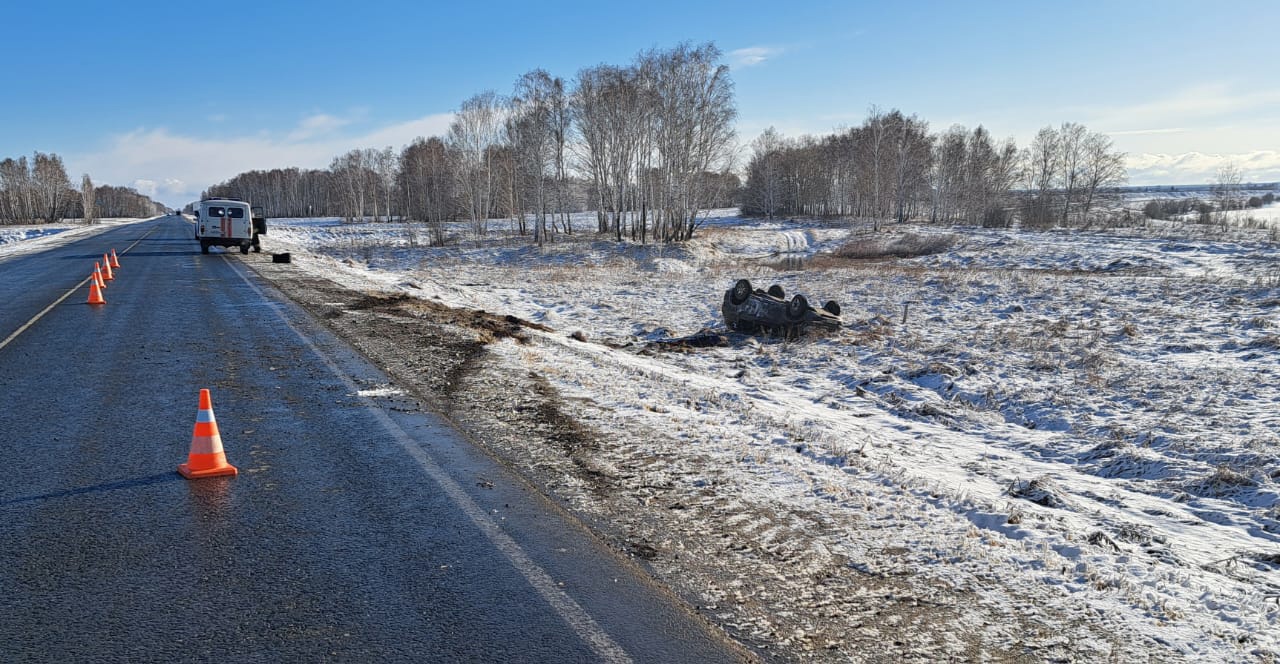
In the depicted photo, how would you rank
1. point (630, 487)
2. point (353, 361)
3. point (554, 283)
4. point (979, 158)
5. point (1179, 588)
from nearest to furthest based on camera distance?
point (1179, 588), point (630, 487), point (353, 361), point (554, 283), point (979, 158)

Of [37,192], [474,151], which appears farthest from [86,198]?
[474,151]

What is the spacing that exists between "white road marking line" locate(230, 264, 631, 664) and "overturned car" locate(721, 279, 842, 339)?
31.7 ft

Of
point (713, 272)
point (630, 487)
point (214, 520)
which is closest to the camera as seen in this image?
point (214, 520)

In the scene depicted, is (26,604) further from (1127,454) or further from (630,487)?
(1127,454)

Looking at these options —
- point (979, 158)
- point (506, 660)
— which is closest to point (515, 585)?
point (506, 660)

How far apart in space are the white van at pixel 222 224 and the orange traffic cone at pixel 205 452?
2766 cm

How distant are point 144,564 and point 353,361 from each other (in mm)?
5931

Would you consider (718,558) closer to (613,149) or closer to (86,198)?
(613,149)

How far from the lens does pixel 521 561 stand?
13.4 feet

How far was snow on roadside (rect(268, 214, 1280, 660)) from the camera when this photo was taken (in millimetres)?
4277

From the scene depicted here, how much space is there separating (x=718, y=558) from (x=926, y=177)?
7573 centimetres

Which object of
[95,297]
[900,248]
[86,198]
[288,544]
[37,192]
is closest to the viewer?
[288,544]

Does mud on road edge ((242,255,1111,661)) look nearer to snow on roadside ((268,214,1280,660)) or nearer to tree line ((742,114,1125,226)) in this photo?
snow on roadside ((268,214,1280,660))

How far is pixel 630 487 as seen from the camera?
5406 mm
